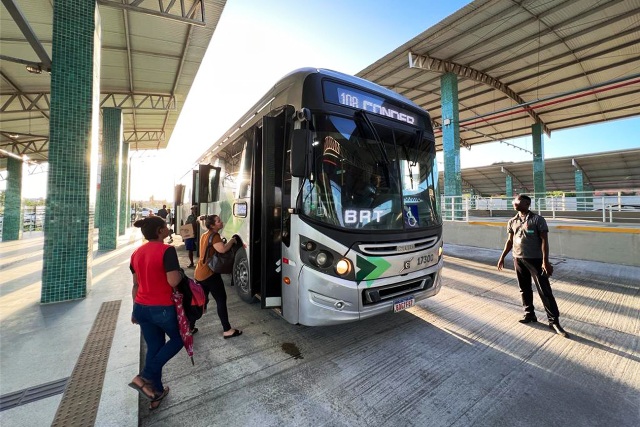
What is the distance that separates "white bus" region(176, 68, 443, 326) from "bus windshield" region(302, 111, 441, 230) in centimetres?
1

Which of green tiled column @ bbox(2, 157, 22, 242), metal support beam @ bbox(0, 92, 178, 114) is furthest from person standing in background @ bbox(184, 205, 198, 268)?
green tiled column @ bbox(2, 157, 22, 242)

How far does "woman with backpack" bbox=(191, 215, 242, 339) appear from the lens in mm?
3467

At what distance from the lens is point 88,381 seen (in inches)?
104

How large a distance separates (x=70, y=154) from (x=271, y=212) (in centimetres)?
437

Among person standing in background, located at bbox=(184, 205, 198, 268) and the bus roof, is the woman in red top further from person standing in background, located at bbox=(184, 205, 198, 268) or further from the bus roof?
person standing in background, located at bbox=(184, 205, 198, 268)

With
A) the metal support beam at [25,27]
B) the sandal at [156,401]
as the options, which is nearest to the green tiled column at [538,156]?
the sandal at [156,401]

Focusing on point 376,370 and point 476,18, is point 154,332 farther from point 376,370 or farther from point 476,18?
point 476,18

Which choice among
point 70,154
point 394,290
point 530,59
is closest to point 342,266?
point 394,290

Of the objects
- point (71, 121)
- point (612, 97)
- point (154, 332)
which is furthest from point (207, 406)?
point (612, 97)

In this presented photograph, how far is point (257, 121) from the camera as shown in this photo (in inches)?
179

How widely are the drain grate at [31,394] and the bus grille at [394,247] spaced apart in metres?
3.18

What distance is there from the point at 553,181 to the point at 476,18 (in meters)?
31.1

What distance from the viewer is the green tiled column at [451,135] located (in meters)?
14.7

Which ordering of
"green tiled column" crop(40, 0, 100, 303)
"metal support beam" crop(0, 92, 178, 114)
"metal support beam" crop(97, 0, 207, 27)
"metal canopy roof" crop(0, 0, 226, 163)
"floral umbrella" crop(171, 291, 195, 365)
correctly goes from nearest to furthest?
"floral umbrella" crop(171, 291, 195, 365)
"green tiled column" crop(40, 0, 100, 303)
"metal support beam" crop(97, 0, 207, 27)
"metal canopy roof" crop(0, 0, 226, 163)
"metal support beam" crop(0, 92, 178, 114)
